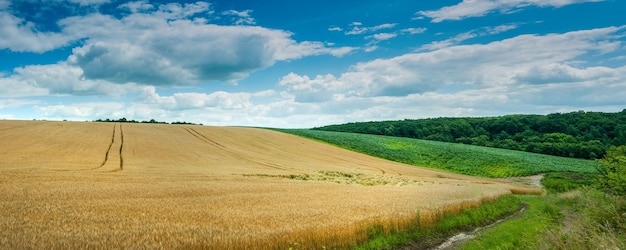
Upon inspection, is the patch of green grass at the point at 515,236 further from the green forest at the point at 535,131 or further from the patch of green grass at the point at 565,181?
the green forest at the point at 535,131

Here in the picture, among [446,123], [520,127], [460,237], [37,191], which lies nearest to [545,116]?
[520,127]

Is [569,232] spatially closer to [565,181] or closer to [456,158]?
[565,181]

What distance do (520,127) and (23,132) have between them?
119 m

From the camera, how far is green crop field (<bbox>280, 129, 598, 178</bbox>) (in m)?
70.7

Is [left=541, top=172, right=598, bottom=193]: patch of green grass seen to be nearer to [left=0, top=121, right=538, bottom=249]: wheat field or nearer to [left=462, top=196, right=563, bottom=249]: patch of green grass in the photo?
[left=0, top=121, right=538, bottom=249]: wheat field

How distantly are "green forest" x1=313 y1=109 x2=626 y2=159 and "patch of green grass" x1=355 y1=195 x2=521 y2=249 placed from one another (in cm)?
8093

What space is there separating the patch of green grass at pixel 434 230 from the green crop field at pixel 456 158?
4943 centimetres

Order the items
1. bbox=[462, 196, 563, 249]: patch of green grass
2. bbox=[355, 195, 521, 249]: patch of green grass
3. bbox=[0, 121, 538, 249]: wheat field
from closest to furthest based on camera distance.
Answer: bbox=[0, 121, 538, 249]: wheat field
bbox=[462, 196, 563, 249]: patch of green grass
bbox=[355, 195, 521, 249]: patch of green grass

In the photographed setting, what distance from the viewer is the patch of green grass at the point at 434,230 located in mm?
15227

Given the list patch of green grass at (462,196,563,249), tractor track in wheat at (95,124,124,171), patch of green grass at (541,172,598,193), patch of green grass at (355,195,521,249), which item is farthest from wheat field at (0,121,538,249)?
patch of green grass at (541,172,598,193)

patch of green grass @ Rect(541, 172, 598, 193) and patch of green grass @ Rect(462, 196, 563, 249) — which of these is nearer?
patch of green grass @ Rect(462, 196, 563, 249)

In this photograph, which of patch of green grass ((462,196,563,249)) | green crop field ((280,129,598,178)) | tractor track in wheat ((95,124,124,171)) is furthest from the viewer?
green crop field ((280,129,598,178))

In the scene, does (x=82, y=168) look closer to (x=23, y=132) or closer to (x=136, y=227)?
(x=136, y=227)

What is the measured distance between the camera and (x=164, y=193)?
2316cm
